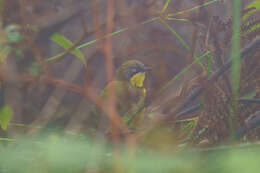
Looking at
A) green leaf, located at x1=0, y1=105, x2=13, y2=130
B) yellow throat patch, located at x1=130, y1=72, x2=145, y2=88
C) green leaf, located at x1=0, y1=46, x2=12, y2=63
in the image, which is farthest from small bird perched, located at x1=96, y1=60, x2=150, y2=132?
green leaf, located at x1=0, y1=46, x2=12, y2=63

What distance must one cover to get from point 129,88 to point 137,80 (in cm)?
5

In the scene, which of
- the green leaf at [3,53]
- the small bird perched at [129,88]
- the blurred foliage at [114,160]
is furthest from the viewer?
the green leaf at [3,53]

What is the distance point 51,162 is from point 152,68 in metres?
0.69

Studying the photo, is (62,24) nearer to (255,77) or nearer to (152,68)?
(152,68)

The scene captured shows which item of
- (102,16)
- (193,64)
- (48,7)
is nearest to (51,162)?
(193,64)

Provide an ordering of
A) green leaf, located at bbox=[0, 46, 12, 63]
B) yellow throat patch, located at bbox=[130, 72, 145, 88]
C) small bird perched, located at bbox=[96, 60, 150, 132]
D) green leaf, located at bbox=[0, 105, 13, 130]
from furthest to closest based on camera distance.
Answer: green leaf, located at bbox=[0, 46, 12, 63] → yellow throat patch, located at bbox=[130, 72, 145, 88] → green leaf, located at bbox=[0, 105, 13, 130] → small bird perched, located at bbox=[96, 60, 150, 132]

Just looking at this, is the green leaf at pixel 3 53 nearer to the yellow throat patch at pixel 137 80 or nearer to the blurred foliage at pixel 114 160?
the yellow throat patch at pixel 137 80

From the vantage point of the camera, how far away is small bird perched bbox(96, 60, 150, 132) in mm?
1021

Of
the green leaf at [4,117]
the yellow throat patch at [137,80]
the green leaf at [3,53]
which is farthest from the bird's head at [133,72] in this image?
the green leaf at [3,53]

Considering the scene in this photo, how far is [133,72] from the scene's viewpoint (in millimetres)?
1231

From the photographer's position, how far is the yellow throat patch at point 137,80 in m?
1.23

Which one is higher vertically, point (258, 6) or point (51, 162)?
point (258, 6)

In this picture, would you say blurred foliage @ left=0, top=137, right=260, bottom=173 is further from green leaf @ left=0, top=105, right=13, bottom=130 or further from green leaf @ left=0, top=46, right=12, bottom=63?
green leaf @ left=0, top=46, right=12, bottom=63

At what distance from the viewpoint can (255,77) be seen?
0.86 metres
